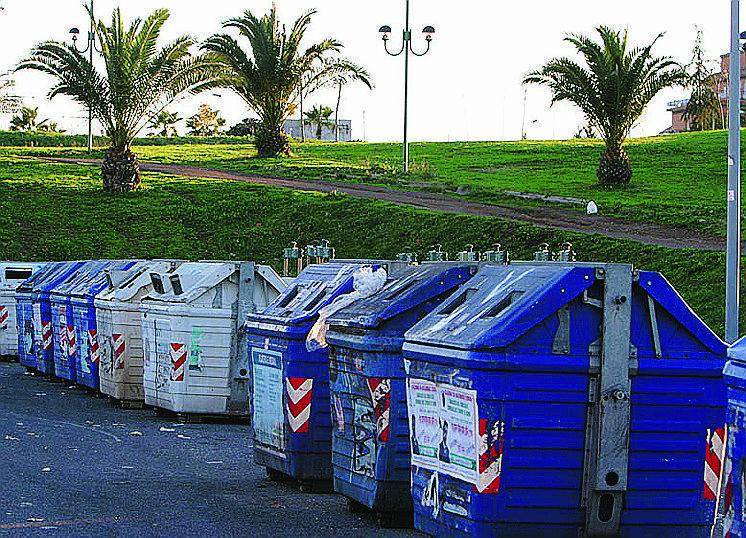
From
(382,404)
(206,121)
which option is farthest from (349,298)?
(206,121)

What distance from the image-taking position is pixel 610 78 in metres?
39.4

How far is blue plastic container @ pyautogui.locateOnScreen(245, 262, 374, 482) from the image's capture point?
35.3 ft

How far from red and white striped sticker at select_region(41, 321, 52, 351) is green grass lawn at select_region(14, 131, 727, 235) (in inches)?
620

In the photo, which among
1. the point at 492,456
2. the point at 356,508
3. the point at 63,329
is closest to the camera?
the point at 492,456

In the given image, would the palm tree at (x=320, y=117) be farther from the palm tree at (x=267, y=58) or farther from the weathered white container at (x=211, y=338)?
the weathered white container at (x=211, y=338)

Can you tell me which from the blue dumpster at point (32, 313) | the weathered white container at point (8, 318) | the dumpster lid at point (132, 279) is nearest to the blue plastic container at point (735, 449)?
the dumpster lid at point (132, 279)

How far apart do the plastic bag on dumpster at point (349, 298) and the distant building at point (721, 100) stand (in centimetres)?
6679

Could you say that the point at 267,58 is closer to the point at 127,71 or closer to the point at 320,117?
the point at 127,71

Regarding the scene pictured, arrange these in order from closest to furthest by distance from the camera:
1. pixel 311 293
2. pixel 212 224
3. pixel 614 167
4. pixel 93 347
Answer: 1. pixel 311 293
2. pixel 93 347
3. pixel 614 167
4. pixel 212 224

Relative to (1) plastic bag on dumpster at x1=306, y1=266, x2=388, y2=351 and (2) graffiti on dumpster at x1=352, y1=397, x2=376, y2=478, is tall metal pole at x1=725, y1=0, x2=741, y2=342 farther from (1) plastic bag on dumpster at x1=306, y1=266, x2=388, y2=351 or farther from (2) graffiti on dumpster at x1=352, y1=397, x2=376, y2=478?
(2) graffiti on dumpster at x1=352, y1=397, x2=376, y2=478

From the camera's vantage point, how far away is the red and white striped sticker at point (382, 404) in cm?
923

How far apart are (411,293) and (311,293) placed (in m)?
2.01

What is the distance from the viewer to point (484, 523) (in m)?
7.67

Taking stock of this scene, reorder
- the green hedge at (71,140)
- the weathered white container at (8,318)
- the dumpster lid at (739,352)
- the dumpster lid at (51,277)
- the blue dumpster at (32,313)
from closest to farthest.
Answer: the dumpster lid at (739,352), the dumpster lid at (51,277), the blue dumpster at (32,313), the weathered white container at (8,318), the green hedge at (71,140)
